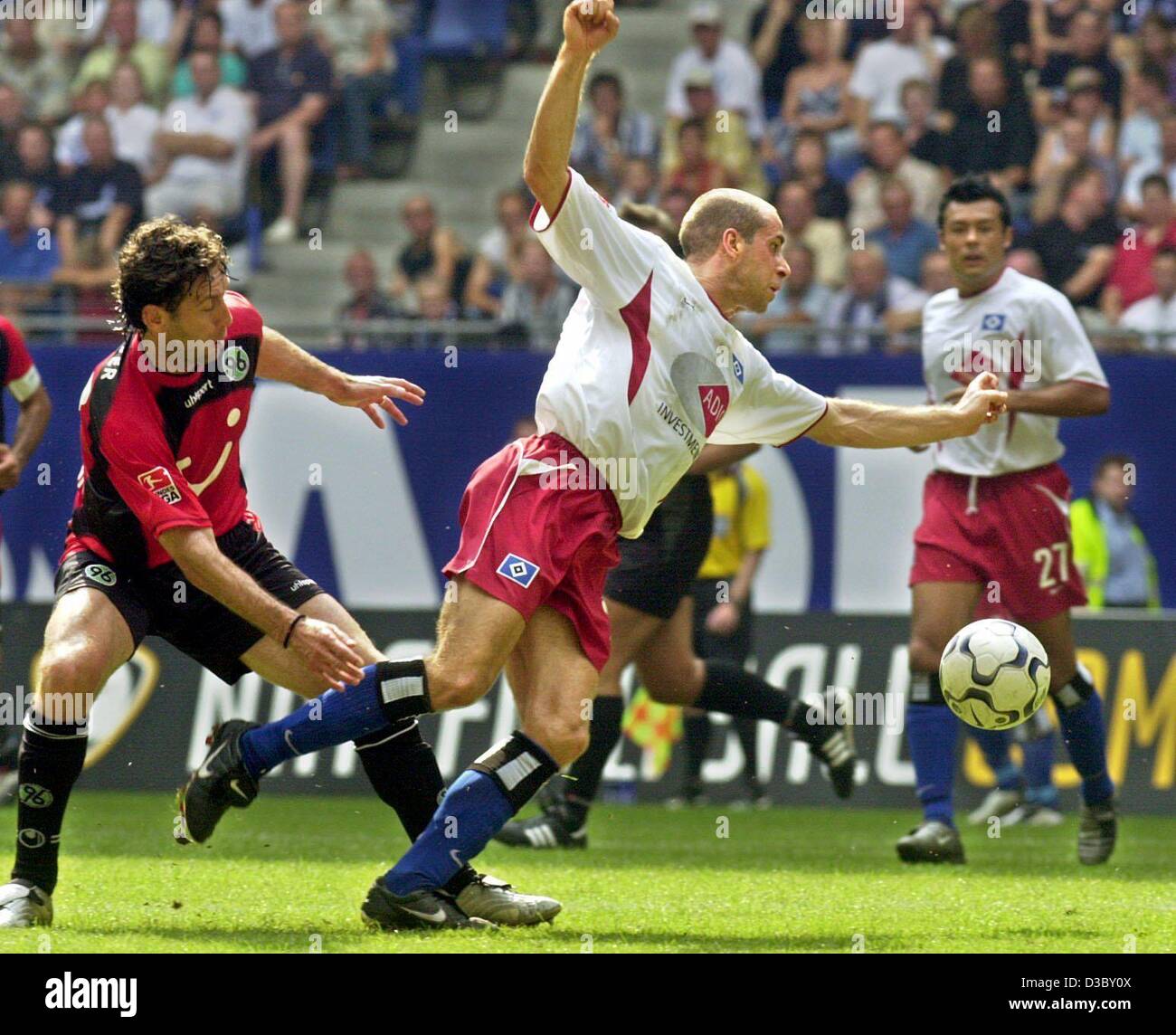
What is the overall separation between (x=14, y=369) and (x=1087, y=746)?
5.07 m

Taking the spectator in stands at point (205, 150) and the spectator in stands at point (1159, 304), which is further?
the spectator in stands at point (205, 150)

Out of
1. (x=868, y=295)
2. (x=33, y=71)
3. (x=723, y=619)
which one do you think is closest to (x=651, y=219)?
(x=723, y=619)

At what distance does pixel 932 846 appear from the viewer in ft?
27.5

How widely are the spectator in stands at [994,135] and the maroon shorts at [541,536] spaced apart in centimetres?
963

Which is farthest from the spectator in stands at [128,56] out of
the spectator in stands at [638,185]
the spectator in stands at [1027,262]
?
the spectator in stands at [1027,262]

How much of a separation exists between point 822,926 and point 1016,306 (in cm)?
349

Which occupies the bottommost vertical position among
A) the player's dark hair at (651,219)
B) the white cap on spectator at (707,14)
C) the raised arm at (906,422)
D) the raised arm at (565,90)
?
the raised arm at (906,422)

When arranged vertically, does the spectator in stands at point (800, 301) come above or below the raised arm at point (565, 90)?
below

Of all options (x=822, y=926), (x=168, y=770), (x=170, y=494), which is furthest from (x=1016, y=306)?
(x=168, y=770)

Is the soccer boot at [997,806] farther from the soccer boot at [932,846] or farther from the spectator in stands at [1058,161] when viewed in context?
the spectator in stands at [1058,161]

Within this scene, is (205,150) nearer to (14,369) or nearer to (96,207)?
(96,207)

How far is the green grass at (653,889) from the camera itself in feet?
19.2

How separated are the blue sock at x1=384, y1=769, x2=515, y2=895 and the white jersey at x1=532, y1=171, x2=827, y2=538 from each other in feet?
3.25

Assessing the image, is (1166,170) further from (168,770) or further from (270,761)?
(270,761)
